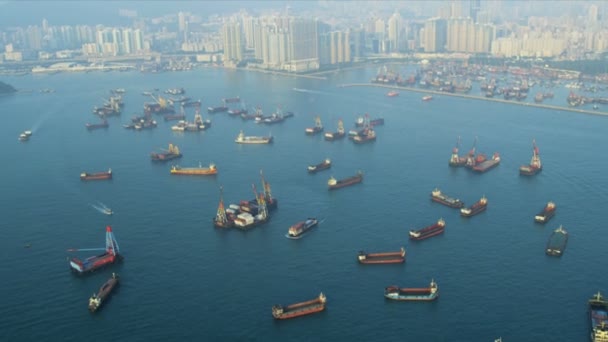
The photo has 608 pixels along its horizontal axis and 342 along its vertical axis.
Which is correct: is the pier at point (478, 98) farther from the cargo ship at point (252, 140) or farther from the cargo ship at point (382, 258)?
the cargo ship at point (382, 258)

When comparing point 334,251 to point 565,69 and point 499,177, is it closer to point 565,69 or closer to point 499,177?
point 499,177

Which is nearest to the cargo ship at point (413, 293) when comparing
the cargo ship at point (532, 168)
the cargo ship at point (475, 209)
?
the cargo ship at point (475, 209)

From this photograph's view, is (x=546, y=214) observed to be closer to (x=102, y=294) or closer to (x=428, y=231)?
(x=428, y=231)

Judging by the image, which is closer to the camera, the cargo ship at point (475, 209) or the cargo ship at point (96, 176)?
the cargo ship at point (475, 209)

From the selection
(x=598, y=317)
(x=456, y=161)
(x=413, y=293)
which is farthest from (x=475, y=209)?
(x=598, y=317)

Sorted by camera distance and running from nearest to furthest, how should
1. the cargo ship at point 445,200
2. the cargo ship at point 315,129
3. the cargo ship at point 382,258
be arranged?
the cargo ship at point 382,258, the cargo ship at point 445,200, the cargo ship at point 315,129

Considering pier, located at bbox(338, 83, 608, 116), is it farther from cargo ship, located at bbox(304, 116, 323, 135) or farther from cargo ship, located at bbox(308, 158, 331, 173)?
cargo ship, located at bbox(308, 158, 331, 173)

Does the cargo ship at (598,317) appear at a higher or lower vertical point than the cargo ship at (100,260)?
lower

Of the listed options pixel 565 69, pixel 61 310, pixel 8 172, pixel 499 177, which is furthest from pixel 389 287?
pixel 565 69
